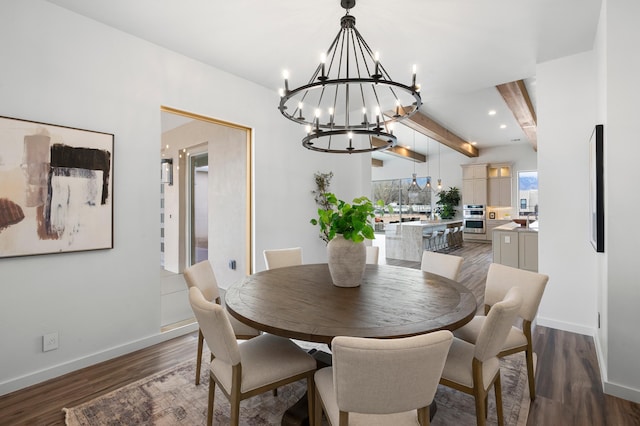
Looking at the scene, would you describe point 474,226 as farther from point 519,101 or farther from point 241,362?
point 241,362

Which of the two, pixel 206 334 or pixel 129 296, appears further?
pixel 129 296

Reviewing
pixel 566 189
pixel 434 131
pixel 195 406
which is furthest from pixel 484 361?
pixel 434 131

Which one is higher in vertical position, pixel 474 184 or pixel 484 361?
pixel 474 184

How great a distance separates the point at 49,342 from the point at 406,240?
665 cm

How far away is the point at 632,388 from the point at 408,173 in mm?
10363

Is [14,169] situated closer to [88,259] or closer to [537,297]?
[88,259]

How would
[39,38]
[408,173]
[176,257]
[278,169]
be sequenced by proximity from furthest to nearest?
[408,173] → [176,257] → [278,169] → [39,38]

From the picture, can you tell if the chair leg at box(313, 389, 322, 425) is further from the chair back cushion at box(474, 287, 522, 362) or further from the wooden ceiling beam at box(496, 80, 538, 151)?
the wooden ceiling beam at box(496, 80, 538, 151)

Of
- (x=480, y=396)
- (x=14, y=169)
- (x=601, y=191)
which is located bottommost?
(x=480, y=396)

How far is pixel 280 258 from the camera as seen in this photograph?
3178 millimetres

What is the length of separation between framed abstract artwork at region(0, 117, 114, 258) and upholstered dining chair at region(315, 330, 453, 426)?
2455 millimetres

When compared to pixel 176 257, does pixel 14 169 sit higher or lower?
higher

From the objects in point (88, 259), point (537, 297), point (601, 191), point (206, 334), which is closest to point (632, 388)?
point (537, 297)

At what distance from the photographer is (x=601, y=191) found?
243 cm
